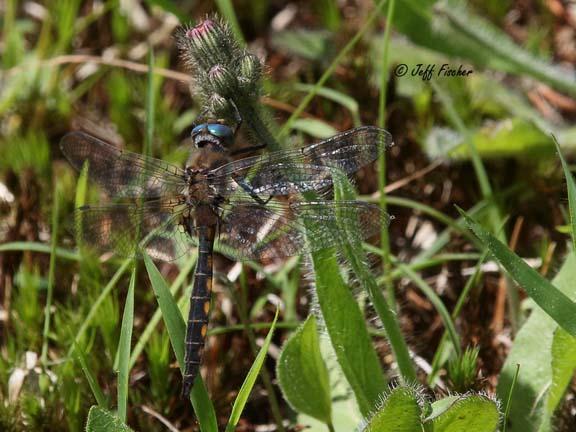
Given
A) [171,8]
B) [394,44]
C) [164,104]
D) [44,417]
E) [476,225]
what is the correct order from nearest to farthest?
1. [476,225]
2. [44,417]
3. [171,8]
4. [164,104]
5. [394,44]

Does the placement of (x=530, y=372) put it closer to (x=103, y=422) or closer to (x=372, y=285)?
(x=372, y=285)

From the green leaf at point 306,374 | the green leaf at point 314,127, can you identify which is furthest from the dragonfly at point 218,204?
the green leaf at point 314,127

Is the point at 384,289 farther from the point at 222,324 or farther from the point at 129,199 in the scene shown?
the point at 129,199

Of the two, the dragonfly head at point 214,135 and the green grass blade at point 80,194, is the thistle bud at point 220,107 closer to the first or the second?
the dragonfly head at point 214,135

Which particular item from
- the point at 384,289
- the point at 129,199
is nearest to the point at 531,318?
the point at 384,289

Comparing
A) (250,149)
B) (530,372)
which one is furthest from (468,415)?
(250,149)

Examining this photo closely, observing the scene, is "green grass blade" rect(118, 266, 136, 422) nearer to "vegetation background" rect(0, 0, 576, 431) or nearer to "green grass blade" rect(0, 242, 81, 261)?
"vegetation background" rect(0, 0, 576, 431)
